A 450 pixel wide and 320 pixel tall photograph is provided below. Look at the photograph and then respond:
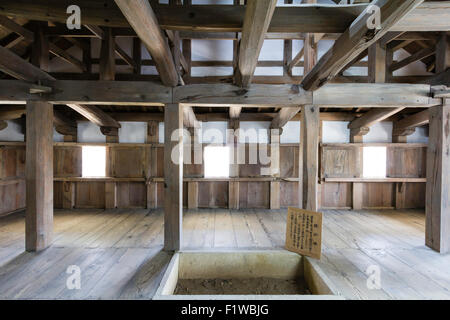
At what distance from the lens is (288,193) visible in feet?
17.4

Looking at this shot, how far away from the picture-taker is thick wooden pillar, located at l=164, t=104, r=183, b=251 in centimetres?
284

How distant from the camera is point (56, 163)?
5.08 m

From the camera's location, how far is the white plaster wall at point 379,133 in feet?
17.3

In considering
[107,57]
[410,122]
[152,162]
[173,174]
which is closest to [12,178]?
[152,162]

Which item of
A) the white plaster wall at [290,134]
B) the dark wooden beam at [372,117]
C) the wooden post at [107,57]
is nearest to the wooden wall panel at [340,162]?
the dark wooden beam at [372,117]

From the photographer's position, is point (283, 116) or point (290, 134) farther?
point (290, 134)

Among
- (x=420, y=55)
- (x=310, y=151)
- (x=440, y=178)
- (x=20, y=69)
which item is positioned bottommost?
(x=440, y=178)

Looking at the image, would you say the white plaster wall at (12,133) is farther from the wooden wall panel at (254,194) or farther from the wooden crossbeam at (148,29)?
the wooden wall panel at (254,194)

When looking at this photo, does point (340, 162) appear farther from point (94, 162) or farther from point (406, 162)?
point (94, 162)

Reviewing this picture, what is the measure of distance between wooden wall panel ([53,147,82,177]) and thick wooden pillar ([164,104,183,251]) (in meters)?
3.67

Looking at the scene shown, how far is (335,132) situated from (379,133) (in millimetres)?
1139

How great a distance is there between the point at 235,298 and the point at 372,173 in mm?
5196

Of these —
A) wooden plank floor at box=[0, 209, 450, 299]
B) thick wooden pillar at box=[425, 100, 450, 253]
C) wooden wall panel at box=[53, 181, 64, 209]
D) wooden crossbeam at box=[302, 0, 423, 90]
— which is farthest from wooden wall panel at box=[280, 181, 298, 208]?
wooden wall panel at box=[53, 181, 64, 209]
